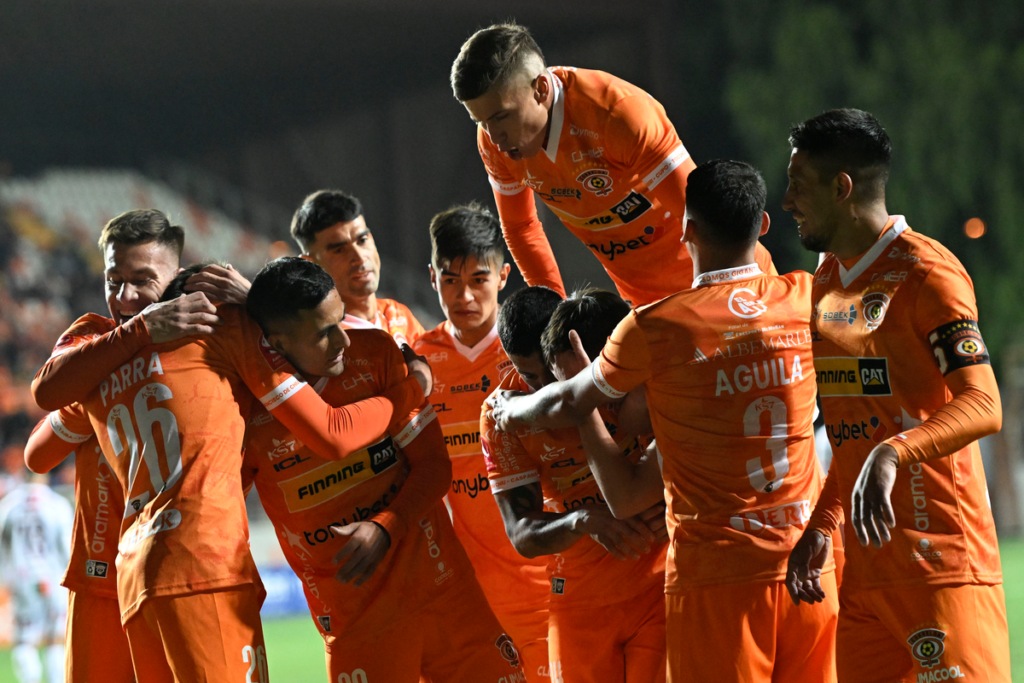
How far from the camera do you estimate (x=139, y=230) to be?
3.67 metres

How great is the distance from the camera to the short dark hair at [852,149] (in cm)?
292

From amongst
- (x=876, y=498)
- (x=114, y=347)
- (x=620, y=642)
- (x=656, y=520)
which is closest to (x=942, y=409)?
(x=876, y=498)

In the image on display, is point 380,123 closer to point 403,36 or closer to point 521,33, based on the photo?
point 403,36

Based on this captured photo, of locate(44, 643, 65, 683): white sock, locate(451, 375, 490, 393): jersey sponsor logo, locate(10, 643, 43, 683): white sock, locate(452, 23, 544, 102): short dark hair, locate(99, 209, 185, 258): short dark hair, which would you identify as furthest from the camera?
locate(44, 643, 65, 683): white sock

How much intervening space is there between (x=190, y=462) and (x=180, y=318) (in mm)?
453

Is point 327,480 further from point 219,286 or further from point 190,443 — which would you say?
point 219,286

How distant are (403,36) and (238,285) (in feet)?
54.2

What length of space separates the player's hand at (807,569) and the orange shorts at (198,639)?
161cm

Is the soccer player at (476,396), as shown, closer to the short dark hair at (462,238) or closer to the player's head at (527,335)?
the short dark hair at (462,238)

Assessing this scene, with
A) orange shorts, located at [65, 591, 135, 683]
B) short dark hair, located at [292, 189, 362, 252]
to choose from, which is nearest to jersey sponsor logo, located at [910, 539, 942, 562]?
orange shorts, located at [65, 591, 135, 683]

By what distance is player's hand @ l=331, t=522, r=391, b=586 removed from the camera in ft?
10.2

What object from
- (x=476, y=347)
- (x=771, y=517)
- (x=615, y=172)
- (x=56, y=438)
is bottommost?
(x=771, y=517)

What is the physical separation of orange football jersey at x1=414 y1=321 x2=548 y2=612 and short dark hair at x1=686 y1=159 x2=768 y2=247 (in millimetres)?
1601

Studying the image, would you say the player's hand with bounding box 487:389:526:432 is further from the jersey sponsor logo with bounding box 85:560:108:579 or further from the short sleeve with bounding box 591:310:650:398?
the jersey sponsor logo with bounding box 85:560:108:579
